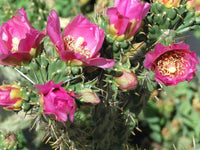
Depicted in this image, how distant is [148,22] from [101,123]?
0.58 m

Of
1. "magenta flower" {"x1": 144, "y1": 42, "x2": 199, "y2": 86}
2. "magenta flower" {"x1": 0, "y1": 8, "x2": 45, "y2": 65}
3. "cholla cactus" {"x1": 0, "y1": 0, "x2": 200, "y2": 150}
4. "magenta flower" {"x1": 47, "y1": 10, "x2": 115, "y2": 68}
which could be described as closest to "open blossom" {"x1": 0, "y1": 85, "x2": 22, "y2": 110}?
"cholla cactus" {"x1": 0, "y1": 0, "x2": 200, "y2": 150}

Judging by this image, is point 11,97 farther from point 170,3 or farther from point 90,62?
point 170,3

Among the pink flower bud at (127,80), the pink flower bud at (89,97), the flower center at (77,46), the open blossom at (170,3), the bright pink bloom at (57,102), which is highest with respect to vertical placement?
the open blossom at (170,3)

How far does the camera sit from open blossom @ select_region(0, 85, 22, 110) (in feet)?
3.63

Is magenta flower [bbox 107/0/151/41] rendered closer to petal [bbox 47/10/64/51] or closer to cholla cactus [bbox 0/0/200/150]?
cholla cactus [bbox 0/0/200/150]

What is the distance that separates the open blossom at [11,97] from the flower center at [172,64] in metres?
0.62

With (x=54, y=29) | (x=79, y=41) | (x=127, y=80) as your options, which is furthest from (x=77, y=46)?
(x=127, y=80)

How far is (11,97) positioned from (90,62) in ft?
1.05

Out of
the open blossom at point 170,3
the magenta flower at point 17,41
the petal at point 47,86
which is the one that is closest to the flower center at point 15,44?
the magenta flower at point 17,41

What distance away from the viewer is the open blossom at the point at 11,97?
3.63 ft

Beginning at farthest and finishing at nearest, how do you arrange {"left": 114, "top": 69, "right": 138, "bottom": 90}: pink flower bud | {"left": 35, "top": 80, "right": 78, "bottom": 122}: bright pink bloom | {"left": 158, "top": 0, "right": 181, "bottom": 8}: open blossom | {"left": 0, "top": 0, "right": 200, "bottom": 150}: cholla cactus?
{"left": 158, "top": 0, "right": 181, "bottom": 8}: open blossom, {"left": 114, "top": 69, "right": 138, "bottom": 90}: pink flower bud, {"left": 0, "top": 0, "right": 200, "bottom": 150}: cholla cactus, {"left": 35, "top": 80, "right": 78, "bottom": 122}: bright pink bloom

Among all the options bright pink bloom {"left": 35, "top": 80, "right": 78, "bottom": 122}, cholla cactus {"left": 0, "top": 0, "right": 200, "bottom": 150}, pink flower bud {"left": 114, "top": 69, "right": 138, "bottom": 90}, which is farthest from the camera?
pink flower bud {"left": 114, "top": 69, "right": 138, "bottom": 90}

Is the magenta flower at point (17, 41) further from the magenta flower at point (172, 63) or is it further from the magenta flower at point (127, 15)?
the magenta flower at point (172, 63)

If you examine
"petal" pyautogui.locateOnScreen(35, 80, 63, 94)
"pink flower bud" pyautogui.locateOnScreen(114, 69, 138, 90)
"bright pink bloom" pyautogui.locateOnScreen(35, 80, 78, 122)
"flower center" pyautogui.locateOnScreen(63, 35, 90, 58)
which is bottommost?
"pink flower bud" pyautogui.locateOnScreen(114, 69, 138, 90)
